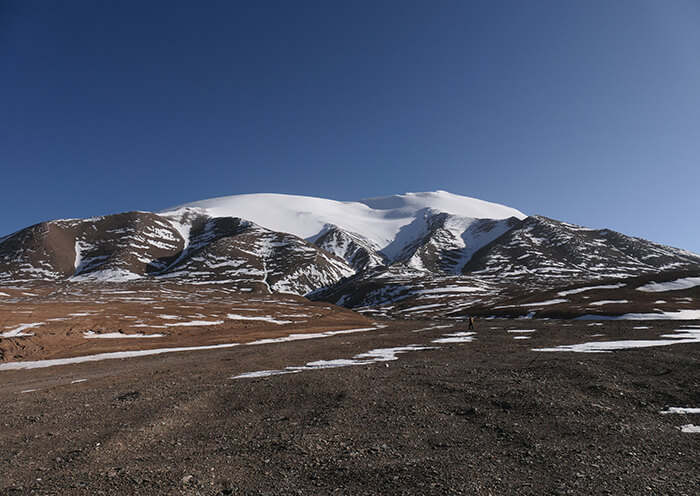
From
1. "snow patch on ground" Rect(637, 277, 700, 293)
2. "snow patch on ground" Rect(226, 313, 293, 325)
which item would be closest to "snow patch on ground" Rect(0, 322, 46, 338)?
"snow patch on ground" Rect(226, 313, 293, 325)

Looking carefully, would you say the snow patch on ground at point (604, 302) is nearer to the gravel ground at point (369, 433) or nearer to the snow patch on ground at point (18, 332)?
the gravel ground at point (369, 433)

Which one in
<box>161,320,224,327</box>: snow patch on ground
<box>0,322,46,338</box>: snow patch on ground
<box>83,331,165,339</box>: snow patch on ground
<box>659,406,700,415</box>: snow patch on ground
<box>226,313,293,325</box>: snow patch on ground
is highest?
<box>659,406,700,415</box>: snow patch on ground

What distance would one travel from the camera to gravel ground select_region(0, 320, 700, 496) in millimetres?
9031

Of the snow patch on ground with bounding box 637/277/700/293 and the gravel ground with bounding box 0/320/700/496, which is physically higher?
the gravel ground with bounding box 0/320/700/496

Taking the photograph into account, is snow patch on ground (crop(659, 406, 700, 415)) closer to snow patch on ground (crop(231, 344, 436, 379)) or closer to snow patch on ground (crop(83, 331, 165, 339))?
snow patch on ground (crop(231, 344, 436, 379))

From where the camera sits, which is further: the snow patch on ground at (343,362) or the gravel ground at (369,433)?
the snow patch on ground at (343,362)

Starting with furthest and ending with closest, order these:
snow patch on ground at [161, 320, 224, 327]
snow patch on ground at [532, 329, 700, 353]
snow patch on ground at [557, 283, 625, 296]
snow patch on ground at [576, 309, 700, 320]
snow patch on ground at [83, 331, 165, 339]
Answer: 1. snow patch on ground at [557, 283, 625, 296]
2. snow patch on ground at [161, 320, 224, 327]
3. snow patch on ground at [576, 309, 700, 320]
4. snow patch on ground at [83, 331, 165, 339]
5. snow patch on ground at [532, 329, 700, 353]

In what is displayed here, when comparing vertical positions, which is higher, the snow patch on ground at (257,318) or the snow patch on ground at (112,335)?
the snow patch on ground at (112,335)

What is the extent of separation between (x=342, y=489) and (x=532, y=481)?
14.9ft

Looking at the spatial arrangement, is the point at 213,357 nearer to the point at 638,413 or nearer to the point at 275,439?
the point at 275,439

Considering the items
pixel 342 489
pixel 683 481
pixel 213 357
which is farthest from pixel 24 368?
pixel 683 481

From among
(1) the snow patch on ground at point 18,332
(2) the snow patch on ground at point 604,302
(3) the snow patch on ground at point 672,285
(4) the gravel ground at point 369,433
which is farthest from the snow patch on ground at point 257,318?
(3) the snow patch on ground at point 672,285

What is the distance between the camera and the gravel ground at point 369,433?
9031mm

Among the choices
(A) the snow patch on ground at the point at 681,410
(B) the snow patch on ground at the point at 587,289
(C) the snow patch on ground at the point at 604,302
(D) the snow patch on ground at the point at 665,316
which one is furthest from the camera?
(B) the snow patch on ground at the point at 587,289
